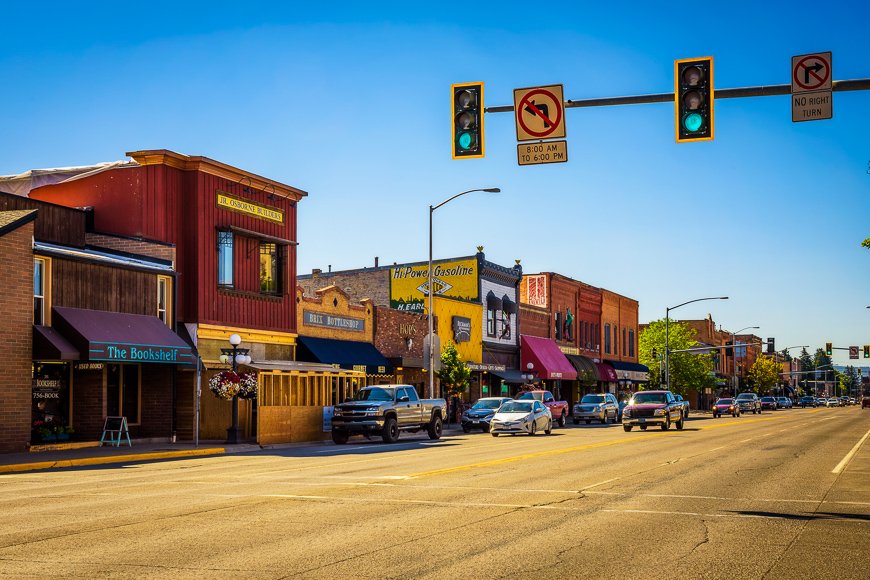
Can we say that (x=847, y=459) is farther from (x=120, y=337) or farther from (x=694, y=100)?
(x=120, y=337)

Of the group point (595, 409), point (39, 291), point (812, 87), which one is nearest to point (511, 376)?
point (595, 409)

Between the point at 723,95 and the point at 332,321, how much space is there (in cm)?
2863

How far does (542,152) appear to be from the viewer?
15.6 m

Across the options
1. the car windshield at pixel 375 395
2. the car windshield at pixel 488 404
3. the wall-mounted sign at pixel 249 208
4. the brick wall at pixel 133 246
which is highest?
the wall-mounted sign at pixel 249 208

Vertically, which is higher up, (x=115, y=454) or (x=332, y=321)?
(x=332, y=321)

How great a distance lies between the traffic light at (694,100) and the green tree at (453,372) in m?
33.3

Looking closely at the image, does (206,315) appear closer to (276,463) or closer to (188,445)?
(188,445)

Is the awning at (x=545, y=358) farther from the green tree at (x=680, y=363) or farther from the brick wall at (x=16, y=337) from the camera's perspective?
the brick wall at (x=16, y=337)

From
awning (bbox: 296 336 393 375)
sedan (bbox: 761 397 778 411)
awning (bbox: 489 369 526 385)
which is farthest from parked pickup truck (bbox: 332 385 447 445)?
sedan (bbox: 761 397 778 411)

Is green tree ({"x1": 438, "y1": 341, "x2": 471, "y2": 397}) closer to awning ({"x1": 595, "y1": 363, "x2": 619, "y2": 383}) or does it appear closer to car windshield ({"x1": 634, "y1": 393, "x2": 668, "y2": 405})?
car windshield ({"x1": 634, "y1": 393, "x2": 668, "y2": 405})

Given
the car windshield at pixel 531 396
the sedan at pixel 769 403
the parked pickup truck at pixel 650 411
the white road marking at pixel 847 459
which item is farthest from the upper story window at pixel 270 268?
the sedan at pixel 769 403

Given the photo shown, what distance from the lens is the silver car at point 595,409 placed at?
52438 millimetres

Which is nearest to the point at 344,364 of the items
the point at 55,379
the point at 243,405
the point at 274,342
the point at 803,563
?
the point at 274,342

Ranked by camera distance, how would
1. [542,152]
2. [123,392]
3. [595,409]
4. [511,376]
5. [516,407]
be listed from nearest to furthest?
1. [542,152]
2. [123,392]
3. [516,407]
4. [595,409]
5. [511,376]
